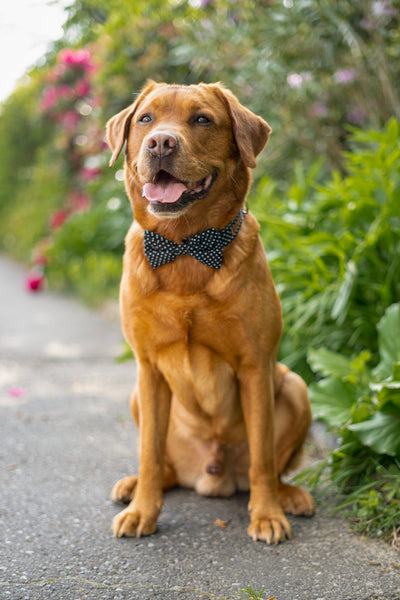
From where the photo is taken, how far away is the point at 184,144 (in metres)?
2.12

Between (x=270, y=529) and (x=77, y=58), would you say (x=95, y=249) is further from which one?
(x=270, y=529)

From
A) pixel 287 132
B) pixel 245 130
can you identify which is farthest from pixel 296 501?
pixel 287 132

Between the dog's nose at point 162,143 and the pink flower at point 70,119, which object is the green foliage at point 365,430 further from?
the pink flower at point 70,119

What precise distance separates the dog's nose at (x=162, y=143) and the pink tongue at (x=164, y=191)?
0.12 m

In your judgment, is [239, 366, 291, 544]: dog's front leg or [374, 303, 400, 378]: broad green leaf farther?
[374, 303, 400, 378]: broad green leaf

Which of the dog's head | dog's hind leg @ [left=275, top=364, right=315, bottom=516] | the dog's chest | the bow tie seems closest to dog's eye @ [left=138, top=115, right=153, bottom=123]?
the dog's head

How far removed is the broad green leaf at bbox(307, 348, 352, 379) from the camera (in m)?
3.00

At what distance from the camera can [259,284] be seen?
2375 mm

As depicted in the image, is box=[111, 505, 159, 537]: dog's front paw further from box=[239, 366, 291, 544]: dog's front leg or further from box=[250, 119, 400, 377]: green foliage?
box=[250, 119, 400, 377]: green foliage

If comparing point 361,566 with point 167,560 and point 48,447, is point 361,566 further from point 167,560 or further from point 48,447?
point 48,447

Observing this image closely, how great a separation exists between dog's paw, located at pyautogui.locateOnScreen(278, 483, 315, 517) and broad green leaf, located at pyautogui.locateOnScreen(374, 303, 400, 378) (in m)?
0.69

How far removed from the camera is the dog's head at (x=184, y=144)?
212 cm

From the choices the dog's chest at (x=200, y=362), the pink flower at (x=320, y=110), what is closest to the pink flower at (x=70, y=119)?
the pink flower at (x=320, y=110)

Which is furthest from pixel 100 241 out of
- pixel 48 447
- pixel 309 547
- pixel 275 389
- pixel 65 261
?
pixel 309 547
